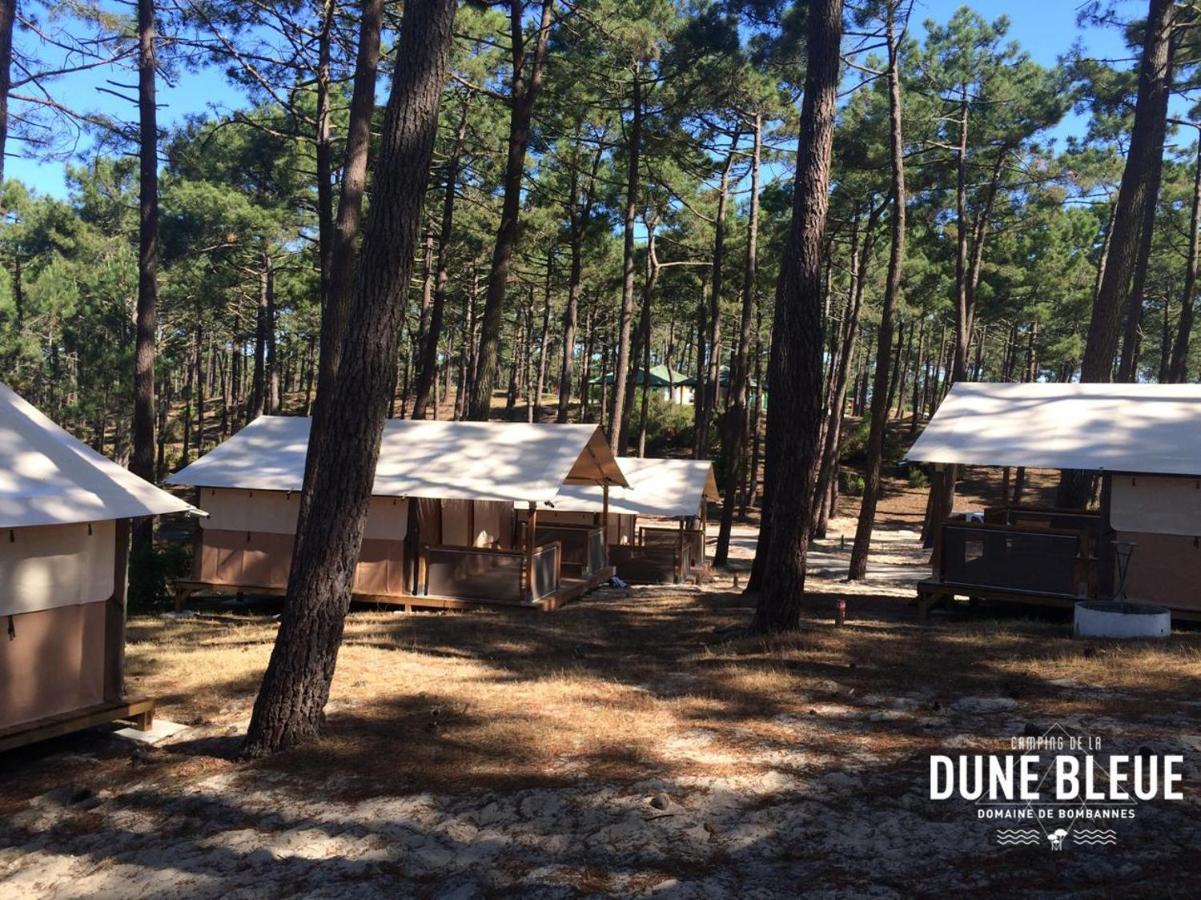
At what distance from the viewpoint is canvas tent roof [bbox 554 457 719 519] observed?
18.9 metres

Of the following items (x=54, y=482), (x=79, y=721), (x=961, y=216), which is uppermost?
(x=961, y=216)

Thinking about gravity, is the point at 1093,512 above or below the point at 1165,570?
above

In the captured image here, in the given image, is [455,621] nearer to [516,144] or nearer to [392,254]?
[392,254]

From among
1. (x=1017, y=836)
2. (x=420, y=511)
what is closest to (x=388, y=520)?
(x=420, y=511)

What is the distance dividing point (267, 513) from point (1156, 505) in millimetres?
12746

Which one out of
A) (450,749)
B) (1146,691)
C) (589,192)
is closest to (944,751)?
(1146,691)

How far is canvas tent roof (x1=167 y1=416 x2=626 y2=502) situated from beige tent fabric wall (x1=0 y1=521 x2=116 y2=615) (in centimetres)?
625

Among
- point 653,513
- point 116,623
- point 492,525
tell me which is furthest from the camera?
point 653,513

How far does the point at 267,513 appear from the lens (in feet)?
47.0

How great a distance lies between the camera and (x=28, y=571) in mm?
6352

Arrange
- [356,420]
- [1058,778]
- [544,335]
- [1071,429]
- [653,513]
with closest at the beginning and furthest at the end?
[1058,778]
[356,420]
[1071,429]
[653,513]
[544,335]

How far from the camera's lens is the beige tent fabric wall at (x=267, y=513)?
13766 mm

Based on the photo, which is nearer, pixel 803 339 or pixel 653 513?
pixel 803 339

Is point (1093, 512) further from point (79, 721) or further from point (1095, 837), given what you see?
point (79, 721)
